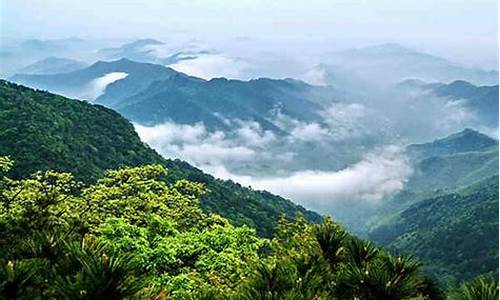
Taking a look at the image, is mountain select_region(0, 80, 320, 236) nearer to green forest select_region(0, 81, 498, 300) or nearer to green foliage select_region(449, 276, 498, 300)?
green forest select_region(0, 81, 498, 300)

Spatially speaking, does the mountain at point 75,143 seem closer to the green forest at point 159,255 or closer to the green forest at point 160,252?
the green forest at point 160,252

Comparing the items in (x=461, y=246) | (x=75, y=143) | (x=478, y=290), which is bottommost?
(x=461, y=246)

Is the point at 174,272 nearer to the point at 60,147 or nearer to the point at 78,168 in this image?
the point at 78,168

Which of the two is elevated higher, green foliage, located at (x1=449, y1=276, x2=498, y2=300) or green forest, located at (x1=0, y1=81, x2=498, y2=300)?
green foliage, located at (x1=449, y1=276, x2=498, y2=300)

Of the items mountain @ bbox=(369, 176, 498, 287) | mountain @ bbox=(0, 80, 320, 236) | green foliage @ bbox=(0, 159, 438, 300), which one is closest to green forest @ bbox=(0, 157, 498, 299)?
green foliage @ bbox=(0, 159, 438, 300)

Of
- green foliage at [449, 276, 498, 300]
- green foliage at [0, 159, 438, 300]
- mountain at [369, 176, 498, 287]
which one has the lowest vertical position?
mountain at [369, 176, 498, 287]

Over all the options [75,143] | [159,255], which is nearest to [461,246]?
[75,143]

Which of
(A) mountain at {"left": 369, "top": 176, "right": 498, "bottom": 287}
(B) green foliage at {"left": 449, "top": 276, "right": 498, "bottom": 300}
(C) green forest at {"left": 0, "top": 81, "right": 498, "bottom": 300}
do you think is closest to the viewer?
(B) green foliage at {"left": 449, "top": 276, "right": 498, "bottom": 300}

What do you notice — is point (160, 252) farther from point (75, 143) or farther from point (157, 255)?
point (75, 143)

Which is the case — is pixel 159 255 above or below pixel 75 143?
below
